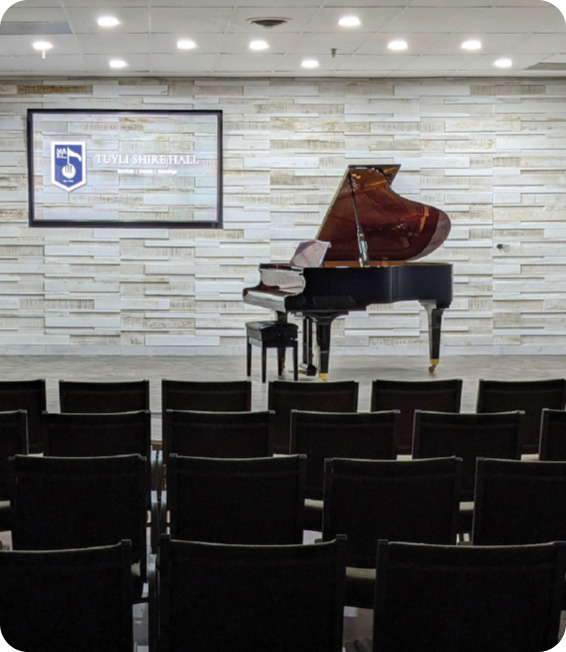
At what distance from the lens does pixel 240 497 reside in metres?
3.13

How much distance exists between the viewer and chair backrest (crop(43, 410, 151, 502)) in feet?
13.1

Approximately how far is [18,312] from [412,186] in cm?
488

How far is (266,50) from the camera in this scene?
919cm

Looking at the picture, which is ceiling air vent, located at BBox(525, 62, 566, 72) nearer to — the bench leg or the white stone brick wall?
the white stone brick wall

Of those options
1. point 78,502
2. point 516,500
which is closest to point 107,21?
point 78,502

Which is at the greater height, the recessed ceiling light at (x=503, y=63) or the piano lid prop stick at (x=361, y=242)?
the recessed ceiling light at (x=503, y=63)

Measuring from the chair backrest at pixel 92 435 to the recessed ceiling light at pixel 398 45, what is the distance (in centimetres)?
591

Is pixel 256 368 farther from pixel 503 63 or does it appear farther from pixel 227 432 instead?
pixel 227 432

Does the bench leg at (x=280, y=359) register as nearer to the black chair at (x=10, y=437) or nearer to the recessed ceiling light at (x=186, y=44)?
the recessed ceiling light at (x=186, y=44)

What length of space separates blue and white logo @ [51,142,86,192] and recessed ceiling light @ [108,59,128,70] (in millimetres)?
1177

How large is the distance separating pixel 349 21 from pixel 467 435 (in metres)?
4.95

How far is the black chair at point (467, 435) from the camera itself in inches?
157

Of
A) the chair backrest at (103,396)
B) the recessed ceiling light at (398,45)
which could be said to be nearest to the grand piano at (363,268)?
the recessed ceiling light at (398,45)

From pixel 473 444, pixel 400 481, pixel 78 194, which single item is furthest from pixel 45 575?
pixel 78 194
